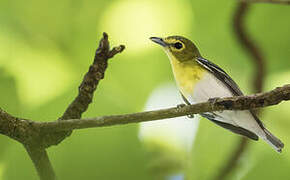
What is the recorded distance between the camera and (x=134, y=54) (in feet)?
5.99

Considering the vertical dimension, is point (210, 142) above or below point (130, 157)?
below

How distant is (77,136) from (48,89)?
299 millimetres

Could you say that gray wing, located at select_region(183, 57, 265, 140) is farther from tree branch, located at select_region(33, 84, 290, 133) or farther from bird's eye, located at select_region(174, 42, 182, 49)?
tree branch, located at select_region(33, 84, 290, 133)

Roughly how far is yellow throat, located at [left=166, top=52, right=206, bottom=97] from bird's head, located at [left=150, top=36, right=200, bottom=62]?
2 cm

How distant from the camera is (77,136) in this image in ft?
4.59

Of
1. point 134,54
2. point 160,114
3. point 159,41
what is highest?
point 160,114

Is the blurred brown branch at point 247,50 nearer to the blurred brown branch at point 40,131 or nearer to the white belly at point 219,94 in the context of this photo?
the white belly at point 219,94

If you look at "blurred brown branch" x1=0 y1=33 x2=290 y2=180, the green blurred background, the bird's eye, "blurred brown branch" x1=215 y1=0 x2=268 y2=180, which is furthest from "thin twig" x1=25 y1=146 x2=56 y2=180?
the bird's eye

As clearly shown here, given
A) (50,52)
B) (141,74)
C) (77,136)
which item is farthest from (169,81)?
(77,136)

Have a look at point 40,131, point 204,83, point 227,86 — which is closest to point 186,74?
point 204,83

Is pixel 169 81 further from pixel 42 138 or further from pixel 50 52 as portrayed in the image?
pixel 42 138

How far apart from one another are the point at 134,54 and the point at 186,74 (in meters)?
0.28

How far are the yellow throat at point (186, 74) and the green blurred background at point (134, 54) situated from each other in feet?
0.12

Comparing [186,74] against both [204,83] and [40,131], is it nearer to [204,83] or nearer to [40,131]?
[204,83]
